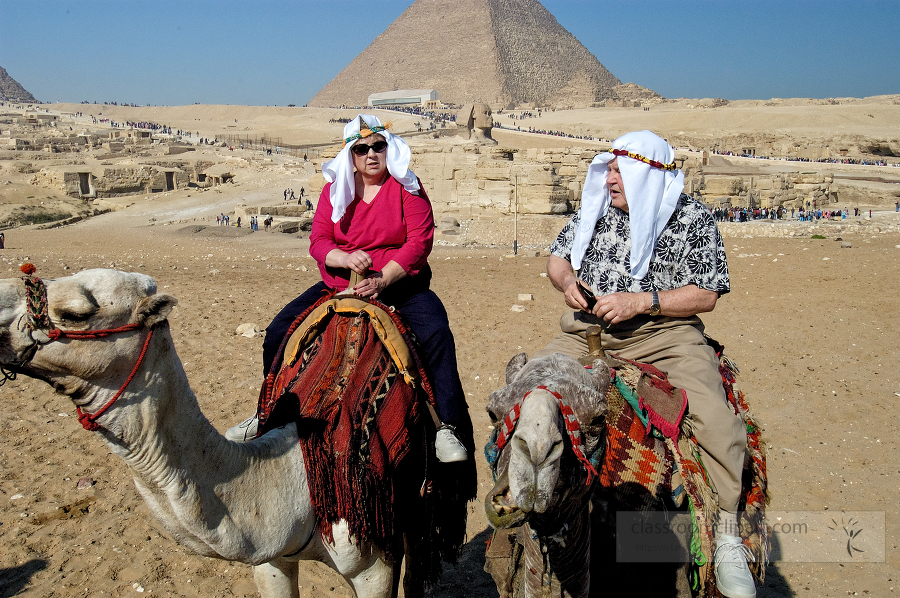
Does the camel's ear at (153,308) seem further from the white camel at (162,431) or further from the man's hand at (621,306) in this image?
the man's hand at (621,306)

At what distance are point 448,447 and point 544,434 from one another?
127 centimetres

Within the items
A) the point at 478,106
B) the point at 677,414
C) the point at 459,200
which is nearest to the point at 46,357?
the point at 677,414

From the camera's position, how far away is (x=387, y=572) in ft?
8.71

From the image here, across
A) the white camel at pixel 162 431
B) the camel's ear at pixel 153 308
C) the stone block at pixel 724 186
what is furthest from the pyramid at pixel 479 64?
the camel's ear at pixel 153 308

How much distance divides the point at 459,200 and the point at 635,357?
1555cm

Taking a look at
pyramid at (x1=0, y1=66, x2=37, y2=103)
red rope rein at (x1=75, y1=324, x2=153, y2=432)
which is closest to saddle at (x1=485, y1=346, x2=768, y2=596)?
red rope rein at (x1=75, y1=324, x2=153, y2=432)

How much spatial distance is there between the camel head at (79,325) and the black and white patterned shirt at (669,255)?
180 cm

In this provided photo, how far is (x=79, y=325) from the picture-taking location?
174cm

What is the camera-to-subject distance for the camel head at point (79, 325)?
166 cm

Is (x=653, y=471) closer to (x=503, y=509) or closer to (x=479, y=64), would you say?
(x=503, y=509)

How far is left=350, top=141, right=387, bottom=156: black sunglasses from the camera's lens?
320 centimetres

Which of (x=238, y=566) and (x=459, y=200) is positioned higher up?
(x=459, y=200)

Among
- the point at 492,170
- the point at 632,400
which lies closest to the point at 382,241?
the point at 632,400

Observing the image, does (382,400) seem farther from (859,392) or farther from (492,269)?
(492,269)
